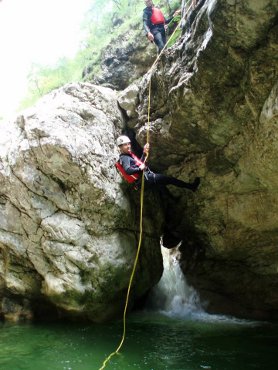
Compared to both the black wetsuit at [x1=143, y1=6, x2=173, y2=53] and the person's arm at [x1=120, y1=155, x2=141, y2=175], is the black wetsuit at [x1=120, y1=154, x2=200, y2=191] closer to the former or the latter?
the person's arm at [x1=120, y1=155, x2=141, y2=175]

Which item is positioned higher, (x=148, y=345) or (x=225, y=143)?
(x=225, y=143)

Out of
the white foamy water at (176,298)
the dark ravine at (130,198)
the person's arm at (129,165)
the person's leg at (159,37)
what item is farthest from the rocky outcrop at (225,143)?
the person's leg at (159,37)

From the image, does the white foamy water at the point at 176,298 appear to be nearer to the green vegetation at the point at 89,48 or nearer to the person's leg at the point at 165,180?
the person's leg at the point at 165,180

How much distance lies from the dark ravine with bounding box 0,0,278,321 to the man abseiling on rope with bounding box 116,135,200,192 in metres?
0.43

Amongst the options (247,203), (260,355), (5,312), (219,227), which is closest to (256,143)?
(247,203)

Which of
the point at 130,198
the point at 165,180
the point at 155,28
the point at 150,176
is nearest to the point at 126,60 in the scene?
the point at 155,28

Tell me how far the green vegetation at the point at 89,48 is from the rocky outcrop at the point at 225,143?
813 centimetres

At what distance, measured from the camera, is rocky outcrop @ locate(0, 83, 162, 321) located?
8.88 m

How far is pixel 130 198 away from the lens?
973 centimetres

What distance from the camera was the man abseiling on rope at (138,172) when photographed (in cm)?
852

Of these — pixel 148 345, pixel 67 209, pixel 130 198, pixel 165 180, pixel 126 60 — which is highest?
pixel 126 60

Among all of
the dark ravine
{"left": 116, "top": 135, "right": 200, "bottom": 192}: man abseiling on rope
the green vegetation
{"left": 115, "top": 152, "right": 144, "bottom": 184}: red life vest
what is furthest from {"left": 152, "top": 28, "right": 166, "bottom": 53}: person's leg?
the green vegetation

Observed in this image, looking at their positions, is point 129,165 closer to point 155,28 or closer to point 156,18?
point 155,28

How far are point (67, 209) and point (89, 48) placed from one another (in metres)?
13.0
